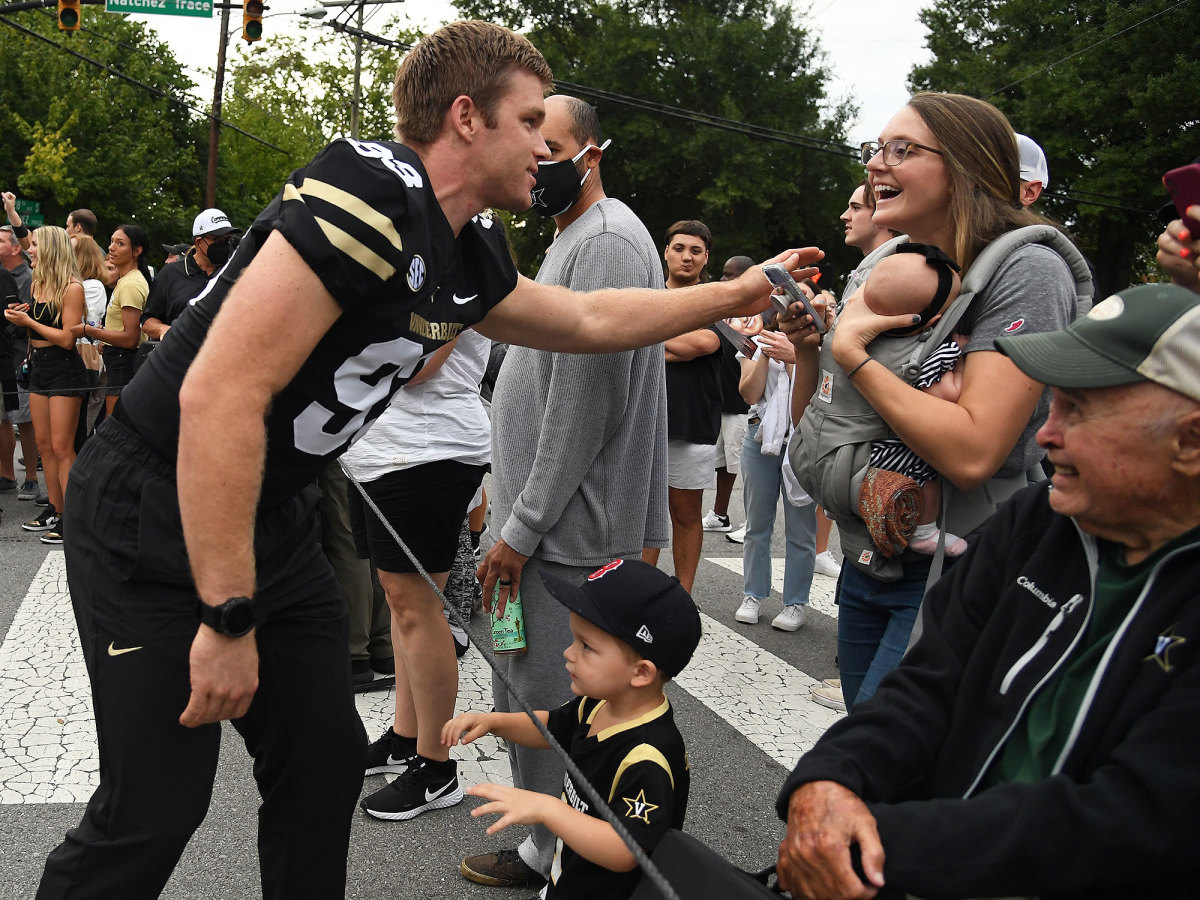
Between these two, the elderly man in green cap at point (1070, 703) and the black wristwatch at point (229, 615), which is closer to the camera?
the elderly man in green cap at point (1070, 703)

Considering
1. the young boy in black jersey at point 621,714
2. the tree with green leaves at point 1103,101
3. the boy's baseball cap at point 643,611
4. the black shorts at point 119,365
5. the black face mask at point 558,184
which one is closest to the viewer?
the young boy in black jersey at point 621,714

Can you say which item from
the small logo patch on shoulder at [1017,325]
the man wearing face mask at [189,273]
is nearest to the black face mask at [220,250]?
the man wearing face mask at [189,273]

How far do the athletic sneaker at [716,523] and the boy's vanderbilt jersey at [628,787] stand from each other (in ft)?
20.4

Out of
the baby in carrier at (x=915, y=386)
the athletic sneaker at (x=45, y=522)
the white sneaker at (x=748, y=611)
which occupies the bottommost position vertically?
the athletic sneaker at (x=45, y=522)

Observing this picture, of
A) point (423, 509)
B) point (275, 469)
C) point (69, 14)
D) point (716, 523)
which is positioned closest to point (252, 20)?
point (69, 14)

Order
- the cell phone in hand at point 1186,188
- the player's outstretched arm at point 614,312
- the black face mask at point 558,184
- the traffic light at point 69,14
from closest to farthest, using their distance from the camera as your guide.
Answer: the cell phone in hand at point 1186,188 → the player's outstretched arm at point 614,312 → the black face mask at point 558,184 → the traffic light at point 69,14

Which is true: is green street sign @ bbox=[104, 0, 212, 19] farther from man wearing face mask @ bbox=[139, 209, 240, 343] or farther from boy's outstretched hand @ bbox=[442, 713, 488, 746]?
boy's outstretched hand @ bbox=[442, 713, 488, 746]

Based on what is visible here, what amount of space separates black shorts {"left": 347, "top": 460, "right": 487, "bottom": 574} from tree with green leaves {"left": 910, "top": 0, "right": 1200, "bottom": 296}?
2460 centimetres

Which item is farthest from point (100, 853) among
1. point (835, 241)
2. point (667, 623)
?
point (835, 241)

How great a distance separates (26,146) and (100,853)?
38.0 metres

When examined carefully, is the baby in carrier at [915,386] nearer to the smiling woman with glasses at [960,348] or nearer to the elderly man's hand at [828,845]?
the smiling woman with glasses at [960,348]

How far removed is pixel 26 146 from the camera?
111ft

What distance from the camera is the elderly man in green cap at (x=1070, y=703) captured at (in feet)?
4.87

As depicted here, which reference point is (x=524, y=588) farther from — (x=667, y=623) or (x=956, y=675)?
(x=956, y=675)
